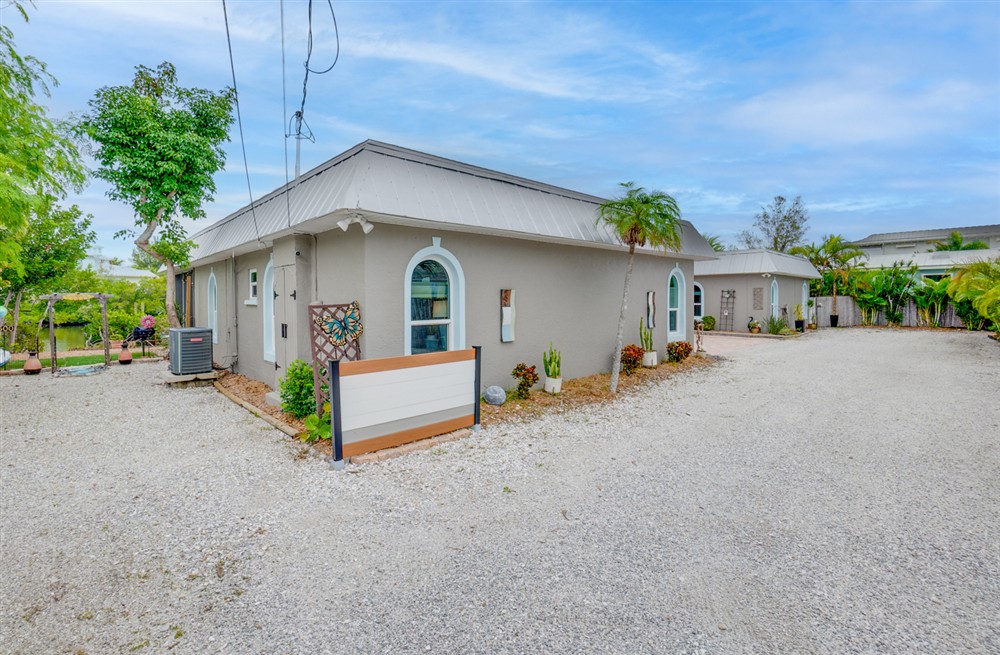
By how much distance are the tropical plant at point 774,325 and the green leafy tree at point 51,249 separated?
24.6 metres

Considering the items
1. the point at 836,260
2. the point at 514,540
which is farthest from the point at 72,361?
the point at 836,260

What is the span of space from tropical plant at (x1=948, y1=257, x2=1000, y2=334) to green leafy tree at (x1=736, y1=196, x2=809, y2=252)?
19.1m

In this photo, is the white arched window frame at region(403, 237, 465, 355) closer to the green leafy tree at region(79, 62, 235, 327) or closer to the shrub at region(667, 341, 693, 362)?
the shrub at region(667, 341, 693, 362)

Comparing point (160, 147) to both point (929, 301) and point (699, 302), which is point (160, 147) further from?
point (929, 301)

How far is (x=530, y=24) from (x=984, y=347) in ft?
58.7

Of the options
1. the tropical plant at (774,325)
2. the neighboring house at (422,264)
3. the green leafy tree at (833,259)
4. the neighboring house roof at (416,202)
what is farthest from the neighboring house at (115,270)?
the green leafy tree at (833,259)

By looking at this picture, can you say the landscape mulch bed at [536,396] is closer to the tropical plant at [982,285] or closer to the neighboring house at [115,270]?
the tropical plant at [982,285]

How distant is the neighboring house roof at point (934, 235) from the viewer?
34.6m

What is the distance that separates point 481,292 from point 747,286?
56.9ft

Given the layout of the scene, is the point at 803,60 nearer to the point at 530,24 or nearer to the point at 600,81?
the point at 600,81

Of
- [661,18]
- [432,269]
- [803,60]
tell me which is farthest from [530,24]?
[803,60]

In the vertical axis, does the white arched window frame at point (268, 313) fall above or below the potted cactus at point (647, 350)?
above

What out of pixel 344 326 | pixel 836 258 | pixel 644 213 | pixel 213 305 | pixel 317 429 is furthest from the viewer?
pixel 836 258

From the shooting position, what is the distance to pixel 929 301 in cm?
2202
